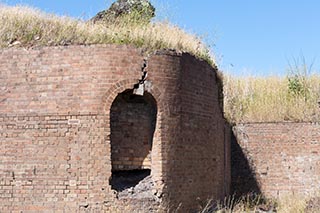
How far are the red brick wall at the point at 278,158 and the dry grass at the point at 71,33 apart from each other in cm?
377

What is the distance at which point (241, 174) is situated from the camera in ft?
49.2

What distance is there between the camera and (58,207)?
9.74 metres

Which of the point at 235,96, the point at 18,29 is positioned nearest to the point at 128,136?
the point at 18,29

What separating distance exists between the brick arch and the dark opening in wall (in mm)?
124

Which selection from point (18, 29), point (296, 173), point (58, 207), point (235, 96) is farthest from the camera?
point (235, 96)

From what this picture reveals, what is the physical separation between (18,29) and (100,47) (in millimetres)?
2041

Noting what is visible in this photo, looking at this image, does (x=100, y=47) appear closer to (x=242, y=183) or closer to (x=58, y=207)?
(x=58, y=207)

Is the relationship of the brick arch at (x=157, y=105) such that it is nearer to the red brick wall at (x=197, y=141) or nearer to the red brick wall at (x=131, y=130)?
the red brick wall at (x=131, y=130)

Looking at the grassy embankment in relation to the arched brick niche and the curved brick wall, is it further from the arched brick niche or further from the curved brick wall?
the arched brick niche

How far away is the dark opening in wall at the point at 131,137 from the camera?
1023 cm

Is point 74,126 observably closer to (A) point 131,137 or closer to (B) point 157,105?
(A) point 131,137

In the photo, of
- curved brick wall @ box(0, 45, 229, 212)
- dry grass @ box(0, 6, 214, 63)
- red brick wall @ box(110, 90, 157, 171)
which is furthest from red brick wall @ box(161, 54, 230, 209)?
dry grass @ box(0, 6, 214, 63)

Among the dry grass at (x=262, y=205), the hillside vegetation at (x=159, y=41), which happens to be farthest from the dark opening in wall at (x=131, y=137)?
the dry grass at (x=262, y=205)

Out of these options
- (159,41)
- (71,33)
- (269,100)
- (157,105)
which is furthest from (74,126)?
(269,100)
